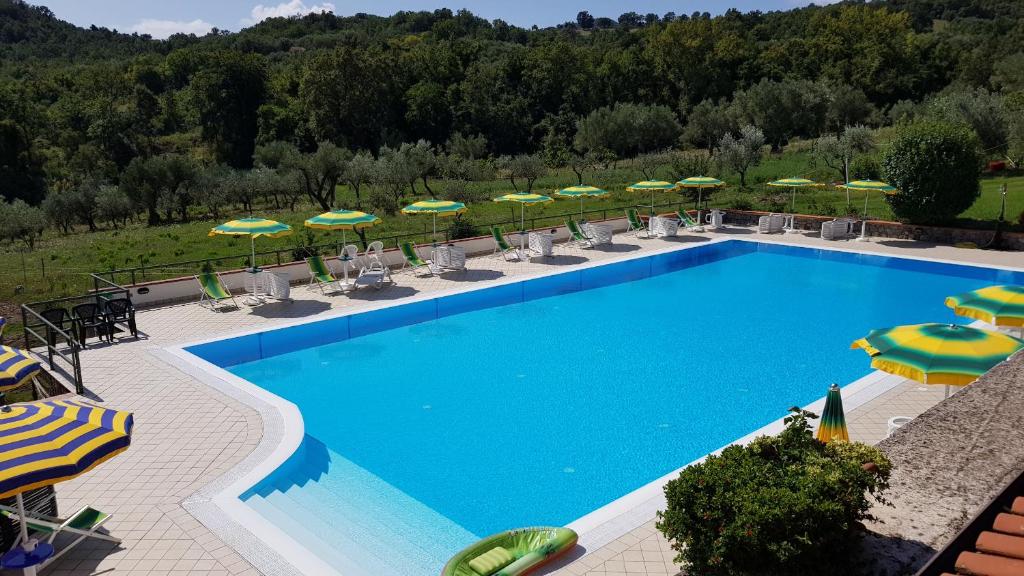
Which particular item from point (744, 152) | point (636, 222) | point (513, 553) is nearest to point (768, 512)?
point (513, 553)

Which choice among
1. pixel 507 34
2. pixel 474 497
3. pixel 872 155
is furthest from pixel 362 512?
pixel 507 34

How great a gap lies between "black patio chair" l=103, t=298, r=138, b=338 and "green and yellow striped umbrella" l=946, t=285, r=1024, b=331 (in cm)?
1241

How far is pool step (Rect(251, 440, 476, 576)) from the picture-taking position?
20.6 feet

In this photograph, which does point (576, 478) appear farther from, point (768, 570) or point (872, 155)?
point (872, 155)

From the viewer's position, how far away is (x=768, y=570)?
388cm

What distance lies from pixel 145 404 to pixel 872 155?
98.0ft

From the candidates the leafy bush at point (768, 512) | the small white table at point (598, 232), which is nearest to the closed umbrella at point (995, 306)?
the leafy bush at point (768, 512)

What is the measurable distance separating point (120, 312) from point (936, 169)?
19.9 metres

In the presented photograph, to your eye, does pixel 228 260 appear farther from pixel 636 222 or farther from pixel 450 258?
pixel 636 222

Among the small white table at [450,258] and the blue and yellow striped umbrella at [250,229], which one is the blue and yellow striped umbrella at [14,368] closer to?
the blue and yellow striped umbrella at [250,229]

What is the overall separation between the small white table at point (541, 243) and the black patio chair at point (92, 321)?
10.3 metres

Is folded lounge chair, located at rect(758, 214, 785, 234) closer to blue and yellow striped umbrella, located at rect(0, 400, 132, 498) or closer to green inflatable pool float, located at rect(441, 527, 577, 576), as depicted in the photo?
green inflatable pool float, located at rect(441, 527, 577, 576)

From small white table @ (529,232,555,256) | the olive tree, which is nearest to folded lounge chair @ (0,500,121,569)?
small white table @ (529,232,555,256)

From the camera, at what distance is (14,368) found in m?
7.07
